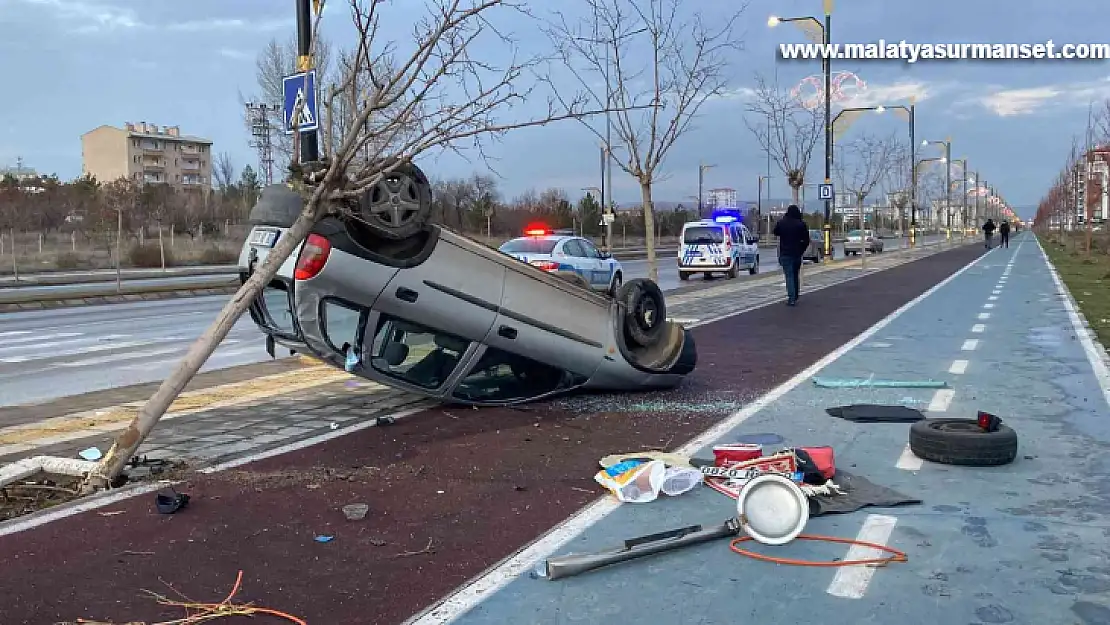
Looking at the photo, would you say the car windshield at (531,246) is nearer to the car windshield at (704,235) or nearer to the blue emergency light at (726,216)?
the car windshield at (704,235)

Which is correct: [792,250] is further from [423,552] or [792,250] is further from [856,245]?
[856,245]

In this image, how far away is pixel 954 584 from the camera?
405 centimetres

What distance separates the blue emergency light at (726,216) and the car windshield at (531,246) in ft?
39.7

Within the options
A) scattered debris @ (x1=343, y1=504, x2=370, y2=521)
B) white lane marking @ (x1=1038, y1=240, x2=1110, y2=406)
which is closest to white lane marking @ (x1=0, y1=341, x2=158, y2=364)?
scattered debris @ (x1=343, y1=504, x2=370, y2=521)

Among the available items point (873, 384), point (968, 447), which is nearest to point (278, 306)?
point (968, 447)

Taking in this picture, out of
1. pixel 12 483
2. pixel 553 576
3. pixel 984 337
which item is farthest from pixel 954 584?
pixel 984 337

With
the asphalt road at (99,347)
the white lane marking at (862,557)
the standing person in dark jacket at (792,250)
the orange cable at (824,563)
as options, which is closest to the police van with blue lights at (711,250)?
the standing person in dark jacket at (792,250)

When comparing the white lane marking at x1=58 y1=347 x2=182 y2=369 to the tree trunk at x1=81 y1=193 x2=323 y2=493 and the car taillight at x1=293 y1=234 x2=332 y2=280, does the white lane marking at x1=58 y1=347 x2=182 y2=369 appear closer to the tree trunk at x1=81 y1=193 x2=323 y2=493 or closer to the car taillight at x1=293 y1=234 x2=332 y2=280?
the car taillight at x1=293 y1=234 x2=332 y2=280

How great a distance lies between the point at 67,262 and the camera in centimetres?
4081

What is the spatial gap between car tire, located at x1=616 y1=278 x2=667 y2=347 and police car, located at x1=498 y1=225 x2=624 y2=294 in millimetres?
11465

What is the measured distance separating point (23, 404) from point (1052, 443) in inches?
352

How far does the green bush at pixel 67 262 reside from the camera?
133ft

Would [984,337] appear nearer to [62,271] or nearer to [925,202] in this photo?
[62,271]

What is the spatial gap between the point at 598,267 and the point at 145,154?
102700 millimetres
